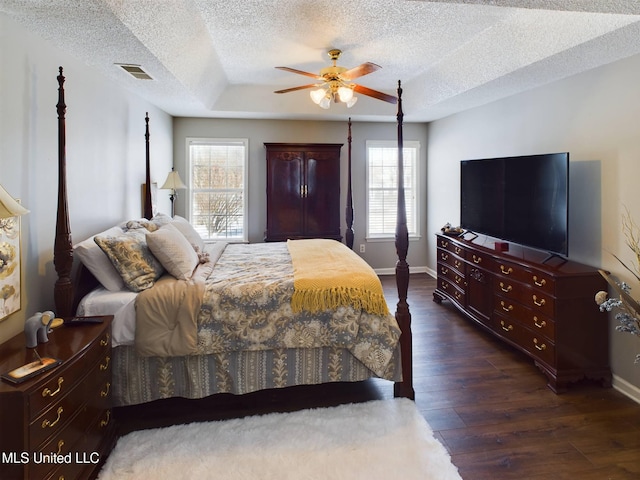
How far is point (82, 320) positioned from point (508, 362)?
3.15 metres

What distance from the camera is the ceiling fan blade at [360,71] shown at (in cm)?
301

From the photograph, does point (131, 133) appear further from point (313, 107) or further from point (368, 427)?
point (368, 427)

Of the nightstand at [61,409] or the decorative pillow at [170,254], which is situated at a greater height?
the decorative pillow at [170,254]

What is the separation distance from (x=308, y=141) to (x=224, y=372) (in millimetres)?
4151

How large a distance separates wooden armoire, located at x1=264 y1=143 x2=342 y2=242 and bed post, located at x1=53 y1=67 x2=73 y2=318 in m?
3.37

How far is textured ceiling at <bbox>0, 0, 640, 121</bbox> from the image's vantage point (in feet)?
7.25

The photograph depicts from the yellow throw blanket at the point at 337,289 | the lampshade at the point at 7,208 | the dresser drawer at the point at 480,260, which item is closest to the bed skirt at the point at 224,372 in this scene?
the yellow throw blanket at the point at 337,289

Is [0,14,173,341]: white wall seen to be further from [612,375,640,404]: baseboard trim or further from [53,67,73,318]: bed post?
[612,375,640,404]: baseboard trim

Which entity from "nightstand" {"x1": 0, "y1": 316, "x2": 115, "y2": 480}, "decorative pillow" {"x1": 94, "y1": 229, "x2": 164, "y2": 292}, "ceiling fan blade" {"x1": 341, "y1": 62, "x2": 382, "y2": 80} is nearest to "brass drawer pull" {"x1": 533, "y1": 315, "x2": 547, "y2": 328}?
"ceiling fan blade" {"x1": 341, "y1": 62, "x2": 382, "y2": 80}

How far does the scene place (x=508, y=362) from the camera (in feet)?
10.1

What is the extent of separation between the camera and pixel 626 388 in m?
2.61

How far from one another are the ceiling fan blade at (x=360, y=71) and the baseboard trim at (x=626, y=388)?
298 centimetres

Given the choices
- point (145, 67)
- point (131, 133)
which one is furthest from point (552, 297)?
point (131, 133)

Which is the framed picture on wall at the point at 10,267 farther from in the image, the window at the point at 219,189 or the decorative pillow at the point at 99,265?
the window at the point at 219,189
